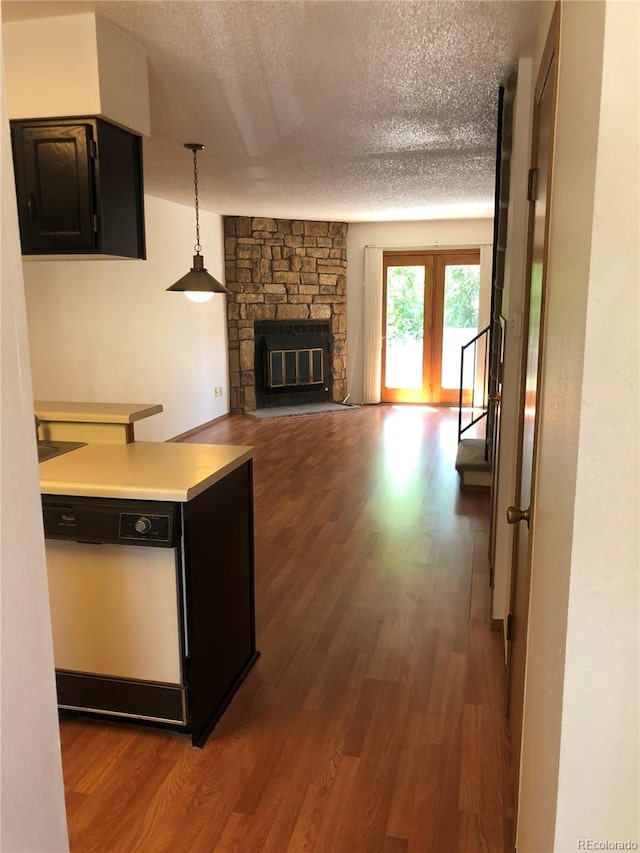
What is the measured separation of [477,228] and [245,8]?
6586 millimetres

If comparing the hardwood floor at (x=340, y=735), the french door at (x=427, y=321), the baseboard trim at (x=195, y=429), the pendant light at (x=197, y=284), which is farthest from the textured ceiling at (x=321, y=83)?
the french door at (x=427, y=321)

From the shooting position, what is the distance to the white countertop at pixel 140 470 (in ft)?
6.72

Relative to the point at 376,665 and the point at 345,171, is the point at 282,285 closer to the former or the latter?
the point at 345,171

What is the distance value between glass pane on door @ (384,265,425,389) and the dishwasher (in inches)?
278

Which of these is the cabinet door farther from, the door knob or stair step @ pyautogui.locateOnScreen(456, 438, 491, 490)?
stair step @ pyautogui.locateOnScreen(456, 438, 491, 490)

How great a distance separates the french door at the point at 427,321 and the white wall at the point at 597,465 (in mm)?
7421

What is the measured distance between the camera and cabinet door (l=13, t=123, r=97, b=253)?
8.12 feet

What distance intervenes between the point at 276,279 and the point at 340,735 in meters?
6.78

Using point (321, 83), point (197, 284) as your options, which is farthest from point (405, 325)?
point (321, 83)

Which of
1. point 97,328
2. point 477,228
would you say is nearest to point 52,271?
point 97,328

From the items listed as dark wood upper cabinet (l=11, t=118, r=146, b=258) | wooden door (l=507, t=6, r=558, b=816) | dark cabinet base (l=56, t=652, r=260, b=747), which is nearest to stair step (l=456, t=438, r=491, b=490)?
wooden door (l=507, t=6, r=558, b=816)

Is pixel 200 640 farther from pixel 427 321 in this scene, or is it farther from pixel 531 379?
pixel 427 321

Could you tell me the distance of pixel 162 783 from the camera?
200cm

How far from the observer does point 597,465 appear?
81 centimetres
